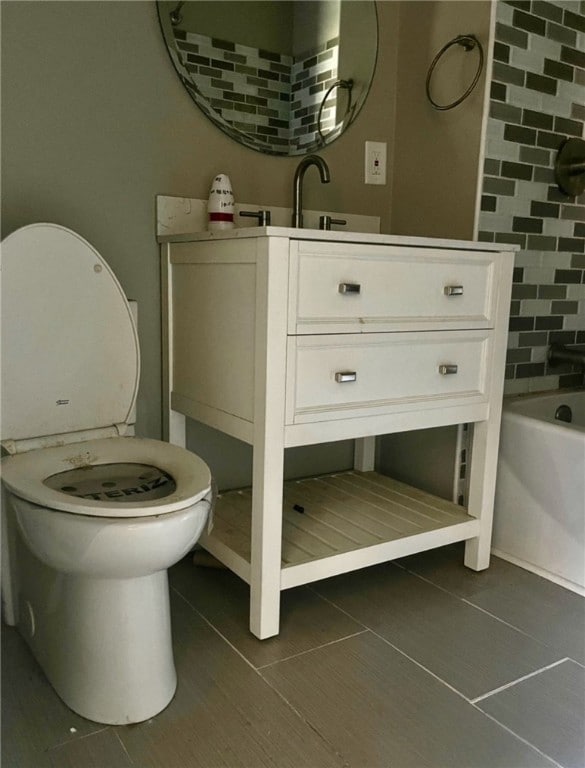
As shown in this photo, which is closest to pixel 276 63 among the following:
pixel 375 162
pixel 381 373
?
pixel 375 162

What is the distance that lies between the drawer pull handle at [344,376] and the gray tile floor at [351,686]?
0.58 m

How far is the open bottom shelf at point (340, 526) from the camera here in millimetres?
1538

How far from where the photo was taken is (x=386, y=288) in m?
1.48

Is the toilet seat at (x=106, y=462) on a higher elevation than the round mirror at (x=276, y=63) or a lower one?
lower

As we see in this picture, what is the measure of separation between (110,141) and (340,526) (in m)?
1.14

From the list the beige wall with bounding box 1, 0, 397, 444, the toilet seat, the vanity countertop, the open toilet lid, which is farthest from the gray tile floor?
the vanity countertop

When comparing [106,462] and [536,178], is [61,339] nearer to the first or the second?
[106,462]

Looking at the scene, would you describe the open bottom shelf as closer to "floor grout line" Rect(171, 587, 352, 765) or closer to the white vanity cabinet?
the white vanity cabinet

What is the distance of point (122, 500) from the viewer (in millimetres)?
1188

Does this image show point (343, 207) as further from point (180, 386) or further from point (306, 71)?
point (180, 386)

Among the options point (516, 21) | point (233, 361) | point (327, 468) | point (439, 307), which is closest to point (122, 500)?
point (233, 361)

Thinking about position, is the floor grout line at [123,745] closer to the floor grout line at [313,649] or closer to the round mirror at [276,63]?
the floor grout line at [313,649]

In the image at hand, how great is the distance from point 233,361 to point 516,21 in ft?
4.16

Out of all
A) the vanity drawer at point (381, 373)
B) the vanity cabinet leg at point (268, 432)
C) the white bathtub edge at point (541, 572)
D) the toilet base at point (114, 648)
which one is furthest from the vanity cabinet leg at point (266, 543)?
the white bathtub edge at point (541, 572)
